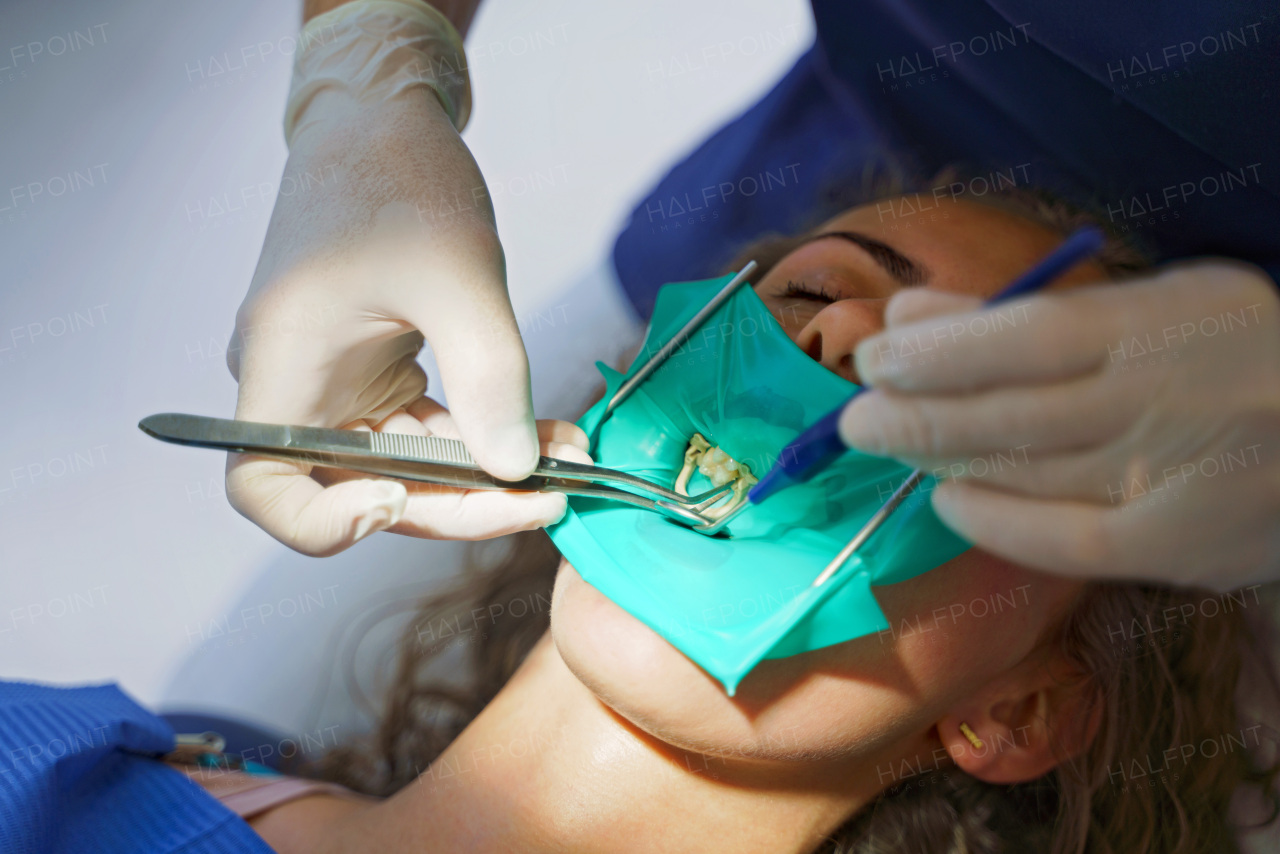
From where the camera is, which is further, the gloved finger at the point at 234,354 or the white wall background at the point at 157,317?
the white wall background at the point at 157,317

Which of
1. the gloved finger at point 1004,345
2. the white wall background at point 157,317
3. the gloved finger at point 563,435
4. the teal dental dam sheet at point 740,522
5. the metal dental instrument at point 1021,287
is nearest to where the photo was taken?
the metal dental instrument at point 1021,287

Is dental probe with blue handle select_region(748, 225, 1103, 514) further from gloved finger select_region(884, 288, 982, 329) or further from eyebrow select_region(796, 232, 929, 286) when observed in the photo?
eyebrow select_region(796, 232, 929, 286)

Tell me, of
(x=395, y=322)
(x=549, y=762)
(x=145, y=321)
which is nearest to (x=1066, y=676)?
(x=549, y=762)

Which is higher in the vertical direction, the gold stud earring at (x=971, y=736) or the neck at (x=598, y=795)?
the neck at (x=598, y=795)

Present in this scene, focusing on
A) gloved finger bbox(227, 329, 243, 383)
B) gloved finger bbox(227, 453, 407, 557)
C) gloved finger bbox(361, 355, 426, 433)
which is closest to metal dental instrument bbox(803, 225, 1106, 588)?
gloved finger bbox(227, 453, 407, 557)

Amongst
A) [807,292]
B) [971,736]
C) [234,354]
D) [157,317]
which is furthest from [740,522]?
[157,317]

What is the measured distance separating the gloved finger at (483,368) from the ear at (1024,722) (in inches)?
27.4

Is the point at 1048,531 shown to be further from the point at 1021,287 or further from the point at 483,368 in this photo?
the point at 483,368

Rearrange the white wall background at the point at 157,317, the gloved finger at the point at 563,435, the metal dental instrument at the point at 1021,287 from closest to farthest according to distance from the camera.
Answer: the metal dental instrument at the point at 1021,287, the gloved finger at the point at 563,435, the white wall background at the point at 157,317

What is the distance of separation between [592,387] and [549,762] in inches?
38.2

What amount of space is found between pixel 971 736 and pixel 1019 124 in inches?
36.6

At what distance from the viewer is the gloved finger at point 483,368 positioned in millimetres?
896

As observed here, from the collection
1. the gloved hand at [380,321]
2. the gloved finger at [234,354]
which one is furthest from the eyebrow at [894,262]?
the gloved finger at [234,354]

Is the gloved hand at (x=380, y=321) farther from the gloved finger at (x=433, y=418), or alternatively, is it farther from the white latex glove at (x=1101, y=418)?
the white latex glove at (x=1101, y=418)
